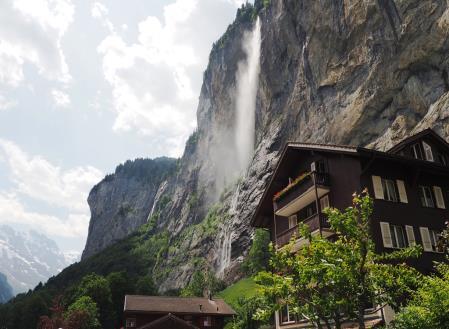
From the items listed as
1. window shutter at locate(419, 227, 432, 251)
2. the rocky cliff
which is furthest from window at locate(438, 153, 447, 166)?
the rocky cliff

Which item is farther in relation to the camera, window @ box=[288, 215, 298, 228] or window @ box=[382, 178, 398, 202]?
window @ box=[288, 215, 298, 228]

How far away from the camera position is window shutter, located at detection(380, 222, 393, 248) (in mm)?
25359

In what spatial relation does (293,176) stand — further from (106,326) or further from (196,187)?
(196,187)

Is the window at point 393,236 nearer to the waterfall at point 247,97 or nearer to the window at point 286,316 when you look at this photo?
the window at point 286,316

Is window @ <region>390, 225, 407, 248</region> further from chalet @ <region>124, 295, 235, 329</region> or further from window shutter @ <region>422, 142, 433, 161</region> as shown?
chalet @ <region>124, 295, 235, 329</region>

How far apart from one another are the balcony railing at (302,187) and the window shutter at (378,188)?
10.5ft

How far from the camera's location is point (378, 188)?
26875 mm

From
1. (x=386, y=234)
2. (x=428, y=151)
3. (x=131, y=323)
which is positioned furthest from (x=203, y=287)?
(x=386, y=234)

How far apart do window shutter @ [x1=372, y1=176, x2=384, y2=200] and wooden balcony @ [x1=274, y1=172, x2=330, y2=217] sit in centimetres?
320

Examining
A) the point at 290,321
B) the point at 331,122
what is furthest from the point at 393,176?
the point at 331,122

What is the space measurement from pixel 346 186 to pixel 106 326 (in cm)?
6823

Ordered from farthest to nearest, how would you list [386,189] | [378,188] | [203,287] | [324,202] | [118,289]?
[118,289] → [203,287] → [324,202] → [386,189] → [378,188]

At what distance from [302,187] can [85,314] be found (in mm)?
45883

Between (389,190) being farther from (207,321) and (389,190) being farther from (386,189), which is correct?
(207,321)
